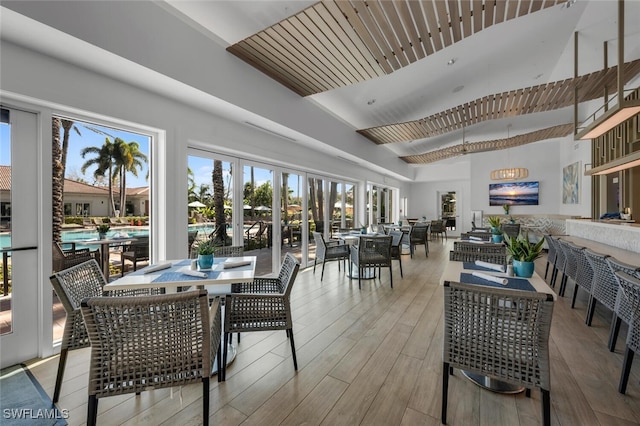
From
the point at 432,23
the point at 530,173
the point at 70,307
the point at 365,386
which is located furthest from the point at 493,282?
the point at 530,173

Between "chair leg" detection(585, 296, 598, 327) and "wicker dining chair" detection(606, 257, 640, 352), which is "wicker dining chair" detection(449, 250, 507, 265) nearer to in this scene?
"wicker dining chair" detection(606, 257, 640, 352)

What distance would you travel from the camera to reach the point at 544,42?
4.07 meters

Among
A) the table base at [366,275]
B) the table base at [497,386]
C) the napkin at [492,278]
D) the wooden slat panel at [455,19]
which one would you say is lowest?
the table base at [497,386]

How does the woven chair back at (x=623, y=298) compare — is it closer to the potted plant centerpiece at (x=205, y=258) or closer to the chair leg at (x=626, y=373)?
the chair leg at (x=626, y=373)

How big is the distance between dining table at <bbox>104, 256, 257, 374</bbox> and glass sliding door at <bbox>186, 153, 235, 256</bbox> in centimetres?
130

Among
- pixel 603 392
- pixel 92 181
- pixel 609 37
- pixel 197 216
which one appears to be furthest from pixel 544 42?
pixel 92 181

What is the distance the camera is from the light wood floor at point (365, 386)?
5.69 feet

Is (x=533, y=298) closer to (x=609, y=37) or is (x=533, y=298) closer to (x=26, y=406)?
(x=26, y=406)

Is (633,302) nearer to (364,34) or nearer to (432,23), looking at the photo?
(432,23)

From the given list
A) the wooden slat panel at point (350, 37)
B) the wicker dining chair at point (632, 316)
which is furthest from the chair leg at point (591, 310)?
the wooden slat panel at point (350, 37)

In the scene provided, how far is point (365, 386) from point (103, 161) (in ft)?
11.1

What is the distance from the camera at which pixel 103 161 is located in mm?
2967

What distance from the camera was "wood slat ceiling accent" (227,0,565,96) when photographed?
2473 mm

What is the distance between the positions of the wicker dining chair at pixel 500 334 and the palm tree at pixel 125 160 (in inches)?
135
